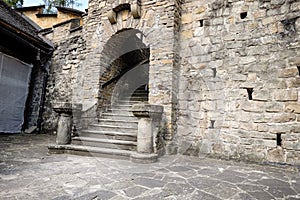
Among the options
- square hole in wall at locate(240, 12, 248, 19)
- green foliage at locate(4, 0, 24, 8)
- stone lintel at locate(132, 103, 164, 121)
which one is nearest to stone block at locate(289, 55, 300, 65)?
square hole in wall at locate(240, 12, 248, 19)

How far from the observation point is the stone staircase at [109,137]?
3357 millimetres

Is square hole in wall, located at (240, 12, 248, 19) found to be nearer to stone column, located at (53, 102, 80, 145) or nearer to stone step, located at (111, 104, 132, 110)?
stone step, located at (111, 104, 132, 110)

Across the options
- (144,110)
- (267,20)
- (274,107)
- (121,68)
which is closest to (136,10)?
(121,68)

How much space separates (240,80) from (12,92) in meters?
6.82

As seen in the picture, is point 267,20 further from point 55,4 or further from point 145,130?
point 55,4

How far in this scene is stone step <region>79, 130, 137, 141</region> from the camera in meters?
3.62

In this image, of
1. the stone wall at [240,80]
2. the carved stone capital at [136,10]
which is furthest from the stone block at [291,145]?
the carved stone capital at [136,10]

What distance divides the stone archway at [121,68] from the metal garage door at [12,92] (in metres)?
3.64

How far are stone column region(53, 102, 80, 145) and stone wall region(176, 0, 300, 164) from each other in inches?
87.2

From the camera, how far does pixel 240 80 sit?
11.2 feet

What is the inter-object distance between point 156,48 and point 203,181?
8.87 feet

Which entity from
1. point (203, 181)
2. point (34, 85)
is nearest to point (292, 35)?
point (203, 181)

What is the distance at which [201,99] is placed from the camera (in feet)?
12.3

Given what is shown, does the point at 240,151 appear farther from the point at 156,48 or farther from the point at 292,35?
the point at 156,48
